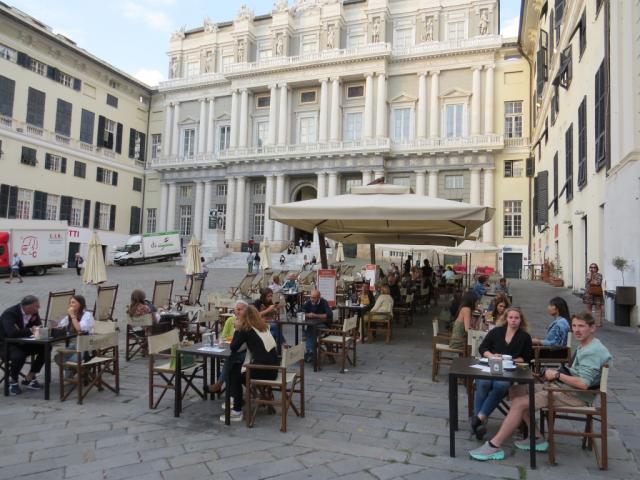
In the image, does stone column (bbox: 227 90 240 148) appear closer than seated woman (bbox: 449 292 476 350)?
No

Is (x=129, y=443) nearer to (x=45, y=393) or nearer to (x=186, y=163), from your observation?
(x=45, y=393)

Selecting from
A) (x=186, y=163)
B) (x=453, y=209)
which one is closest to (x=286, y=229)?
(x=186, y=163)

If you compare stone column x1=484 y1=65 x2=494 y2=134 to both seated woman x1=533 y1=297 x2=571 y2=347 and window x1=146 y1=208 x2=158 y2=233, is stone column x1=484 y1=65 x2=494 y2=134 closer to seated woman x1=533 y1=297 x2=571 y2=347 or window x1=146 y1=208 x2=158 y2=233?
window x1=146 y1=208 x2=158 y2=233

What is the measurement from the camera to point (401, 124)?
3644 cm

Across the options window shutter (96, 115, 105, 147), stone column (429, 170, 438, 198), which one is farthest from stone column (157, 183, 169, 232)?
stone column (429, 170, 438, 198)

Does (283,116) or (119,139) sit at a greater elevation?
(283,116)

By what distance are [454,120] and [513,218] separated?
8.31 metres

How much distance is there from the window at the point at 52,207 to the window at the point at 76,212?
1.28 meters

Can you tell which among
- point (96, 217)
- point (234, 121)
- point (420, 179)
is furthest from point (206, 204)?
point (420, 179)

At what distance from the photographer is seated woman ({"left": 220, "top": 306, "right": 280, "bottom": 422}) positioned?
4.80 m

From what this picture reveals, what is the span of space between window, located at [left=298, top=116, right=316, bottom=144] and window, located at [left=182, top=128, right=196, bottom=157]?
33.0 feet

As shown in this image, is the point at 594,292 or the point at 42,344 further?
the point at 594,292

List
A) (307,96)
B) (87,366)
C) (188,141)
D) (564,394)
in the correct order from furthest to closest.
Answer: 1. (188,141)
2. (307,96)
3. (87,366)
4. (564,394)

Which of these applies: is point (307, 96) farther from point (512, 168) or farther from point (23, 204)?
point (23, 204)
